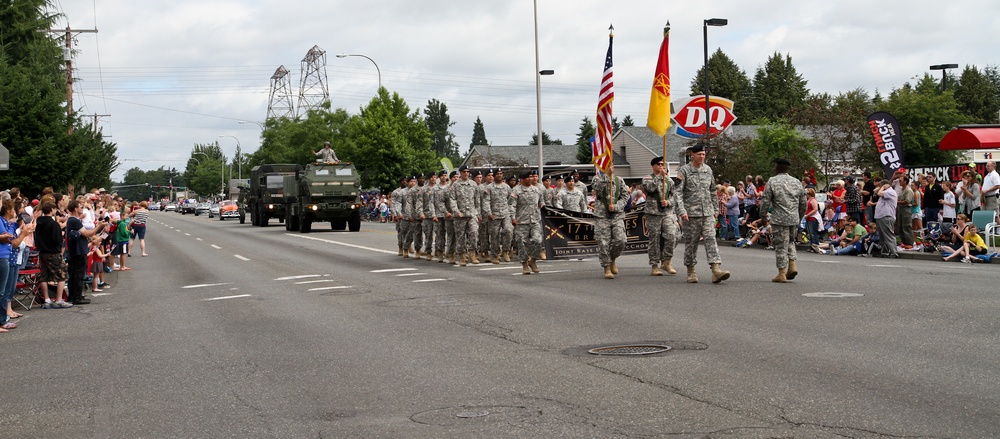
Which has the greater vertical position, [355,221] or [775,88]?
[775,88]

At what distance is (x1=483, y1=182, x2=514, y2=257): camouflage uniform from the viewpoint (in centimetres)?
1928

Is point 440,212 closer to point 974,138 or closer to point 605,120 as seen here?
point 605,120

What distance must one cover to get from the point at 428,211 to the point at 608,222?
21.6 ft

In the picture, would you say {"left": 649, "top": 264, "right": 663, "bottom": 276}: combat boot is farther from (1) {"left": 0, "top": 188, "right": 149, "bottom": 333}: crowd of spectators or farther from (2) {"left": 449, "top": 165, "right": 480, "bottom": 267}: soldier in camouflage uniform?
(1) {"left": 0, "top": 188, "right": 149, "bottom": 333}: crowd of spectators

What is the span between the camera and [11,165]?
114 feet

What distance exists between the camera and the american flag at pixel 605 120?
55.3ft

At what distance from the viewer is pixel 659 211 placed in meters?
15.0

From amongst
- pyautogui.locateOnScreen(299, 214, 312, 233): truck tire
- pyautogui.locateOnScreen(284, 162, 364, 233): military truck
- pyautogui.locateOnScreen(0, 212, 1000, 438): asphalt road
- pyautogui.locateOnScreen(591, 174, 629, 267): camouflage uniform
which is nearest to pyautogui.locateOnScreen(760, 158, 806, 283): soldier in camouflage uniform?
Result: pyautogui.locateOnScreen(0, 212, 1000, 438): asphalt road

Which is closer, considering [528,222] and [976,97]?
[528,222]

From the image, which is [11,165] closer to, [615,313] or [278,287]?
[278,287]

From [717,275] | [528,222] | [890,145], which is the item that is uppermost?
[890,145]

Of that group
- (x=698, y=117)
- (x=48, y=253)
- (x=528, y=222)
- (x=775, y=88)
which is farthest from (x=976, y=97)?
(x=48, y=253)

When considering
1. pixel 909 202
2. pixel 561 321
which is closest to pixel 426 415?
pixel 561 321

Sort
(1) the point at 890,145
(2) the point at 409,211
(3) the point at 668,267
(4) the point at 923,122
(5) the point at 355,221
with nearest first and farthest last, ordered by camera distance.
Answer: (3) the point at 668,267, (2) the point at 409,211, (1) the point at 890,145, (5) the point at 355,221, (4) the point at 923,122
